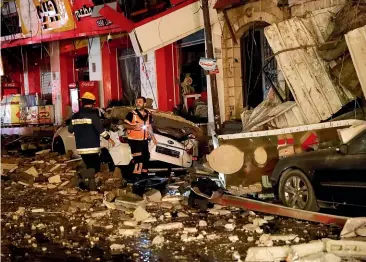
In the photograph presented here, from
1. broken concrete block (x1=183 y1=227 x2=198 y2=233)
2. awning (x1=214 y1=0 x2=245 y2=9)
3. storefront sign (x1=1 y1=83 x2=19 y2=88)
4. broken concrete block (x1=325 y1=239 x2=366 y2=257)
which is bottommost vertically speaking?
broken concrete block (x1=183 y1=227 x2=198 y2=233)

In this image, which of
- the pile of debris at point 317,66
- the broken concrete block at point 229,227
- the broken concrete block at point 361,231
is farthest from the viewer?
the pile of debris at point 317,66

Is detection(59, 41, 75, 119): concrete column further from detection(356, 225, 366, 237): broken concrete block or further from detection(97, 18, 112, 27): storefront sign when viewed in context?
detection(356, 225, 366, 237): broken concrete block

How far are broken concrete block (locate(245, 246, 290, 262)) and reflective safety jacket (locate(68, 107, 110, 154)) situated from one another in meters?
4.86

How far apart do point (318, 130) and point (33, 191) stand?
571 centimetres

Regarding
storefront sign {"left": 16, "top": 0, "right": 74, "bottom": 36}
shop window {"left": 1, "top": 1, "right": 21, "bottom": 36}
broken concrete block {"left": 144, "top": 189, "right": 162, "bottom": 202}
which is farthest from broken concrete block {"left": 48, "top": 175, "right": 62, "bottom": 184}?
shop window {"left": 1, "top": 1, "right": 21, "bottom": 36}

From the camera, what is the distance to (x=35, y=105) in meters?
21.1

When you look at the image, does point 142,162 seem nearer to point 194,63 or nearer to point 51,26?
point 194,63

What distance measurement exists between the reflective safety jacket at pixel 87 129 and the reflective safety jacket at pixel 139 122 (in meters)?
0.63

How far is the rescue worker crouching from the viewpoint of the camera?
9.13 metres

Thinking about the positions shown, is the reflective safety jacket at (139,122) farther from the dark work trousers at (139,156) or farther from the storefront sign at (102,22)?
the storefront sign at (102,22)

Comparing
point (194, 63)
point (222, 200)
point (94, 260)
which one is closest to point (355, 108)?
point (222, 200)


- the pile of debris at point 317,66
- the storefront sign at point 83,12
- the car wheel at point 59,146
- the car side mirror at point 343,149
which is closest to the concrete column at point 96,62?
the storefront sign at point 83,12

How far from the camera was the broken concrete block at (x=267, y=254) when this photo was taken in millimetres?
4961

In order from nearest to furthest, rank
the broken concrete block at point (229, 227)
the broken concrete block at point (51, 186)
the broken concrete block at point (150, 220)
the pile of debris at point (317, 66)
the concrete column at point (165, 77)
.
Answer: the broken concrete block at point (229, 227) < the broken concrete block at point (150, 220) < the pile of debris at point (317, 66) < the broken concrete block at point (51, 186) < the concrete column at point (165, 77)
